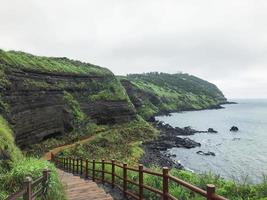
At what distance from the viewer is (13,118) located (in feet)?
129

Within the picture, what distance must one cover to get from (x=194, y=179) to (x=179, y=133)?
73459mm

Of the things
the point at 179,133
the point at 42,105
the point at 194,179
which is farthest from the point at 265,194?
the point at 179,133

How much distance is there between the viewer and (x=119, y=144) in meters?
56.7

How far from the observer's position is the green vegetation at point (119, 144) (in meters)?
46.3

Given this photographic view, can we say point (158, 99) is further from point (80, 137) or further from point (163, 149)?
point (80, 137)

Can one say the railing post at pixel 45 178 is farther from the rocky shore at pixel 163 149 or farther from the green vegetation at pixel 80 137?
the rocky shore at pixel 163 149

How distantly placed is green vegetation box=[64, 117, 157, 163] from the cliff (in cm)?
440

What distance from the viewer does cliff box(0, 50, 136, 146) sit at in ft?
137

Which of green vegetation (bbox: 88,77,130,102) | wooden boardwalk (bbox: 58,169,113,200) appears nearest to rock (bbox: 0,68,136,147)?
green vegetation (bbox: 88,77,130,102)

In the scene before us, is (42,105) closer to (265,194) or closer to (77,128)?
(77,128)

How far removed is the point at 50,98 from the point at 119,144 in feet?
41.5

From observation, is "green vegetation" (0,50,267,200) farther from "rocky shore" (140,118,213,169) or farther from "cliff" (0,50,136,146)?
"rocky shore" (140,118,213,169)

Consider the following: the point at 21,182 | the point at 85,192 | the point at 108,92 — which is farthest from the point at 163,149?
the point at 21,182

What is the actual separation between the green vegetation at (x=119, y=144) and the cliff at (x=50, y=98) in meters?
4.40
